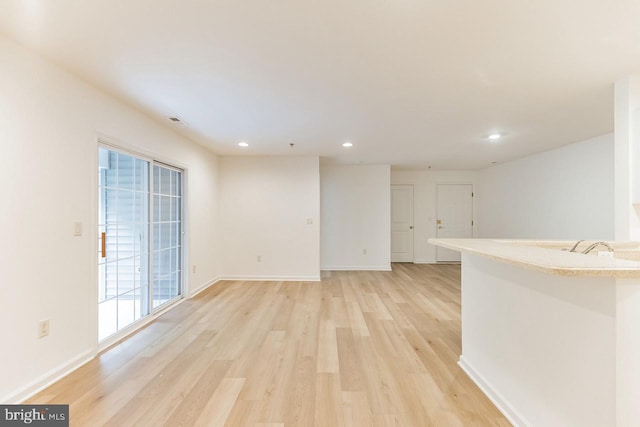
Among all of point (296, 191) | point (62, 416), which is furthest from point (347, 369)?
point (296, 191)

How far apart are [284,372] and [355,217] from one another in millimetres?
4273

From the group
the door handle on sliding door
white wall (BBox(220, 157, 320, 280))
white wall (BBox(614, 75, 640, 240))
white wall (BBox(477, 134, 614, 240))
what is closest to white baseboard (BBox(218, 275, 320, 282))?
white wall (BBox(220, 157, 320, 280))

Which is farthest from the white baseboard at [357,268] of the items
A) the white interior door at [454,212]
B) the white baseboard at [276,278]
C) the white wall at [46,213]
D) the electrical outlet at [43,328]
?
the electrical outlet at [43,328]

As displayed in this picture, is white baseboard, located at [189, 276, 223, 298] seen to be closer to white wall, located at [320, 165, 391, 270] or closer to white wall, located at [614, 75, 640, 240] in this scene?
white wall, located at [320, 165, 391, 270]

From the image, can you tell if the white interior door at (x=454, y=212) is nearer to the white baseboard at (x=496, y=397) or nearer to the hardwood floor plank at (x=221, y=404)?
the white baseboard at (x=496, y=397)

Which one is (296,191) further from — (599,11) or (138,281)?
(599,11)

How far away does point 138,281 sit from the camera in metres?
3.12

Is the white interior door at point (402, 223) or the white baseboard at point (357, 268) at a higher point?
the white interior door at point (402, 223)

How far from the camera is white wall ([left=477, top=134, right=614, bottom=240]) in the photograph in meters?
3.97

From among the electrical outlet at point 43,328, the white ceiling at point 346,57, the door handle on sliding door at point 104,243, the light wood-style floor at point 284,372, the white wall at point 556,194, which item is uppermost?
the white ceiling at point 346,57

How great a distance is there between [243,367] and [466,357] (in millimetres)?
1751

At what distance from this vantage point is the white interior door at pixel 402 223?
6961mm

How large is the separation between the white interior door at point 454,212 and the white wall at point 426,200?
0.37ft

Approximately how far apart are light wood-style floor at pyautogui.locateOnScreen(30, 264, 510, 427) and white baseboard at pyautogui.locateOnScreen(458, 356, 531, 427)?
4cm
